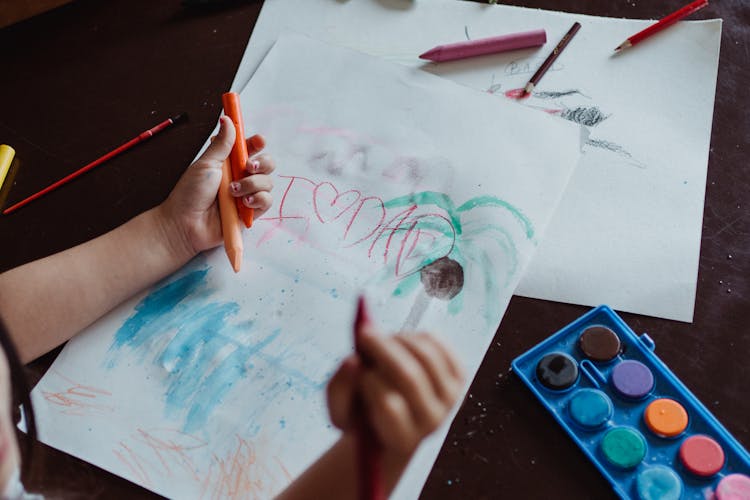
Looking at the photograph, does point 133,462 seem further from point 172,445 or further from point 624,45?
point 624,45

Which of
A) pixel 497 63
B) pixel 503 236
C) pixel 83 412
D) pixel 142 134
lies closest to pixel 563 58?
pixel 497 63

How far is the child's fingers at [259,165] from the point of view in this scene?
657 mm

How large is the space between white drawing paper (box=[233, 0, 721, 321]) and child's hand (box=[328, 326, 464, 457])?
0.26 m

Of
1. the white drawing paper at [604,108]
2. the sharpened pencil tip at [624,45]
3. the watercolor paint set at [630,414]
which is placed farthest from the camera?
the sharpened pencil tip at [624,45]

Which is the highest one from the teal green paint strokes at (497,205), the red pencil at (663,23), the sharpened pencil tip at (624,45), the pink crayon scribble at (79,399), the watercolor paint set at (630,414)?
the red pencil at (663,23)

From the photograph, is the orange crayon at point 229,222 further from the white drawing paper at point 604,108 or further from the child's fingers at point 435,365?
the child's fingers at point 435,365

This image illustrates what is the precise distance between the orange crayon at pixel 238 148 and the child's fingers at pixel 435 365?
31cm

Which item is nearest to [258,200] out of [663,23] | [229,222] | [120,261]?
[229,222]

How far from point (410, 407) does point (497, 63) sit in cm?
47

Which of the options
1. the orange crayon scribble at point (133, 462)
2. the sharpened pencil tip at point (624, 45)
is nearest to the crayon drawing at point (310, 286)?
the orange crayon scribble at point (133, 462)

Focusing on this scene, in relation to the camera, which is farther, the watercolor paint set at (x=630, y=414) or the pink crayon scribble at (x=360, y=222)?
the pink crayon scribble at (x=360, y=222)

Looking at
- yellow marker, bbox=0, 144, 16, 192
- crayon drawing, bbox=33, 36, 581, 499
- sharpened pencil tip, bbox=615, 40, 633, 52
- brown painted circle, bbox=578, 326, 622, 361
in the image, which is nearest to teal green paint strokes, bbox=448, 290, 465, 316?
crayon drawing, bbox=33, 36, 581, 499

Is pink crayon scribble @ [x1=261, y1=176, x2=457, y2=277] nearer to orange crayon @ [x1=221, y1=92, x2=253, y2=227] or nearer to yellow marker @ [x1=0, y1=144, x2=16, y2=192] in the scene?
orange crayon @ [x1=221, y1=92, x2=253, y2=227]

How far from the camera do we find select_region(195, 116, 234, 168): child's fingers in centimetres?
65
